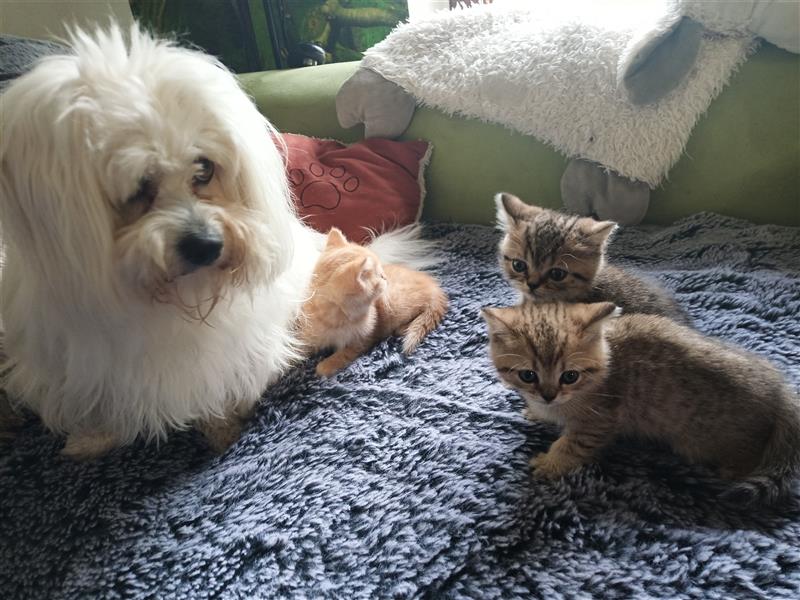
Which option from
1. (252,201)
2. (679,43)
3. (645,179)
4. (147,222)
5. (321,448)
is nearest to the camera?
(147,222)

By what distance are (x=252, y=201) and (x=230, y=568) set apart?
586 mm

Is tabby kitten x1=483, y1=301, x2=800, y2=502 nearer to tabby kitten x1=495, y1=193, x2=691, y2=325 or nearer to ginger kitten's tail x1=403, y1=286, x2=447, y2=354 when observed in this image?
tabby kitten x1=495, y1=193, x2=691, y2=325

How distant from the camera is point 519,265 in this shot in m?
1.25

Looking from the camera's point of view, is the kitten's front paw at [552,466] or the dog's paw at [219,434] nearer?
the kitten's front paw at [552,466]

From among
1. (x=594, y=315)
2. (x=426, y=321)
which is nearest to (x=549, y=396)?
(x=594, y=315)

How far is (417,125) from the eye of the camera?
69.8 inches

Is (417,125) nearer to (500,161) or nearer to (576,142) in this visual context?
(500,161)

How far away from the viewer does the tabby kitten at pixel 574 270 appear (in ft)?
3.84

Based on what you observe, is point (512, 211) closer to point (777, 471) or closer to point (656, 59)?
point (656, 59)

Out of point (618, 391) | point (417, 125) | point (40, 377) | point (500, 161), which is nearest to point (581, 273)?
point (618, 391)

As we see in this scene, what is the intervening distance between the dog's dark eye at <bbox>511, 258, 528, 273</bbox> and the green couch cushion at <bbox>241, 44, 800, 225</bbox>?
1.72ft

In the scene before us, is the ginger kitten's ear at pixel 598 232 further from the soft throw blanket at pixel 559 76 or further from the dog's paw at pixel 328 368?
the dog's paw at pixel 328 368

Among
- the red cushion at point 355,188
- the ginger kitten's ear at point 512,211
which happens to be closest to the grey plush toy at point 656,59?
the red cushion at point 355,188

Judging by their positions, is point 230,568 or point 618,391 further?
point 618,391
